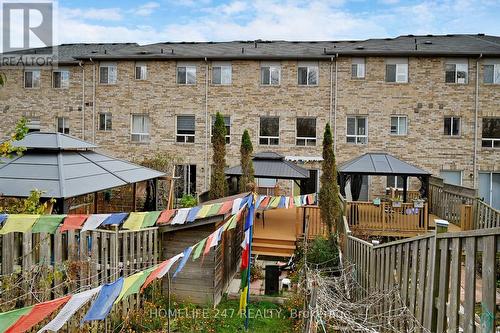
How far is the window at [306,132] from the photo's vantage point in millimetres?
18938

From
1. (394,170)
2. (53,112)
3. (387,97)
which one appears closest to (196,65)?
(53,112)

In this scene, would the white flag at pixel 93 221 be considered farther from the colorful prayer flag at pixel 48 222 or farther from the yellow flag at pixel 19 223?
the yellow flag at pixel 19 223

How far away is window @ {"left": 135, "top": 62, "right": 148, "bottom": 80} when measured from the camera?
20016 millimetres

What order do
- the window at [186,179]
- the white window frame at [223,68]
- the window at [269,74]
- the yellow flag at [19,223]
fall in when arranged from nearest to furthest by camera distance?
the yellow flag at [19,223]
the window at [269,74]
the white window frame at [223,68]
the window at [186,179]

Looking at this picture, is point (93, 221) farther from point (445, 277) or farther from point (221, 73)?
point (221, 73)

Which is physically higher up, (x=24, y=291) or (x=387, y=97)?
(x=387, y=97)

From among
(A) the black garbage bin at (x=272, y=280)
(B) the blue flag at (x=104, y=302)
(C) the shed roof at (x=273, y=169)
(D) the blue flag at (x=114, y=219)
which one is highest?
(C) the shed roof at (x=273, y=169)

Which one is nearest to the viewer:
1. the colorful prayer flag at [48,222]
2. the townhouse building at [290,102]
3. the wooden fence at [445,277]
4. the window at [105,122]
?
the wooden fence at [445,277]

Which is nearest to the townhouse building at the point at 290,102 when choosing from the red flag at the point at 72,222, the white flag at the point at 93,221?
the white flag at the point at 93,221

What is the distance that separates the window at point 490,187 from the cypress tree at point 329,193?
1148 centimetres

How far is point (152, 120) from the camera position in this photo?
1991 cm

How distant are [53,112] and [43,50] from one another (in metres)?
7.13

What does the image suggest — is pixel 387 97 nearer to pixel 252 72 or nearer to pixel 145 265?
pixel 252 72

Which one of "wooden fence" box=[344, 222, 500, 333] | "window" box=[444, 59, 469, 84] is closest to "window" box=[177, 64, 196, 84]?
"window" box=[444, 59, 469, 84]
